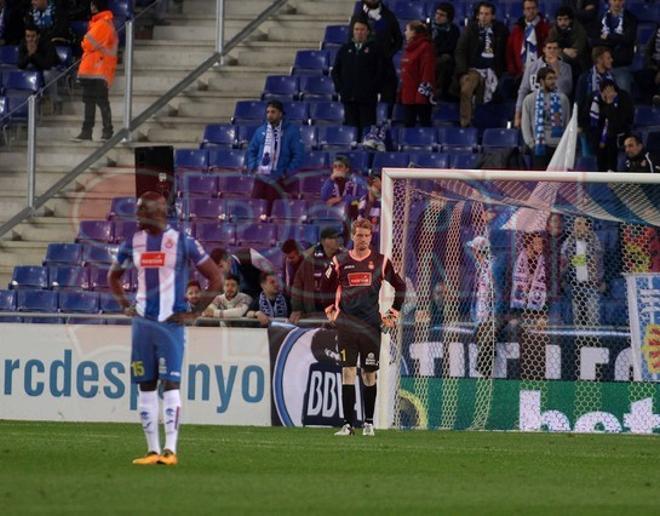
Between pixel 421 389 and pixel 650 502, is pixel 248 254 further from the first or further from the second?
pixel 650 502

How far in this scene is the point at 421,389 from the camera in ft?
60.5

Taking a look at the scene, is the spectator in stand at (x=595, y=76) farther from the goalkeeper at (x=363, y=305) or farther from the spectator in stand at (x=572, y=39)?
the goalkeeper at (x=363, y=305)

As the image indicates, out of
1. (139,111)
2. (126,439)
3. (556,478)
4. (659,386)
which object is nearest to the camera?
(556,478)

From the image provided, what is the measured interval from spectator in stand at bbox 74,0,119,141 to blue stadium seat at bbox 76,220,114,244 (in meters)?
1.18

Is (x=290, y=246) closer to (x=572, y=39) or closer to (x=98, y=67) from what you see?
(x=98, y=67)

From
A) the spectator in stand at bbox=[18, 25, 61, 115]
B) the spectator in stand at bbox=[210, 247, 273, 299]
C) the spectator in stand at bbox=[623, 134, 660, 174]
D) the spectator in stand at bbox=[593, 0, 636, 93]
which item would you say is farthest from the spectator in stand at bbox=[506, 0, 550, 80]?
the spectator in stand at bbox=[18, 25, 61, 115]

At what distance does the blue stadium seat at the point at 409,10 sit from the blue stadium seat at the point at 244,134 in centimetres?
259

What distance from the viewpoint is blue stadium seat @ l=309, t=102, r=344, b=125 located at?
2336 cm

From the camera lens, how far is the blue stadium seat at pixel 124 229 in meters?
22.4

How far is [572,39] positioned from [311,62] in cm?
399

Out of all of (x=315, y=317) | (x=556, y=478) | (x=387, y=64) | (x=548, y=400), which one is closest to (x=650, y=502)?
(x=556, y=478)

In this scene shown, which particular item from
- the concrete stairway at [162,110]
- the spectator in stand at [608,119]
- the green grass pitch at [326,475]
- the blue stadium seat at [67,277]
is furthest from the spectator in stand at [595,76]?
the blue stadium seat at [67,277]

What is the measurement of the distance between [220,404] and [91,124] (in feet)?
18.9

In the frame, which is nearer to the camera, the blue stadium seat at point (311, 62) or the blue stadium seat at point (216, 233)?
the blue stadium seat at point (216, 233)
